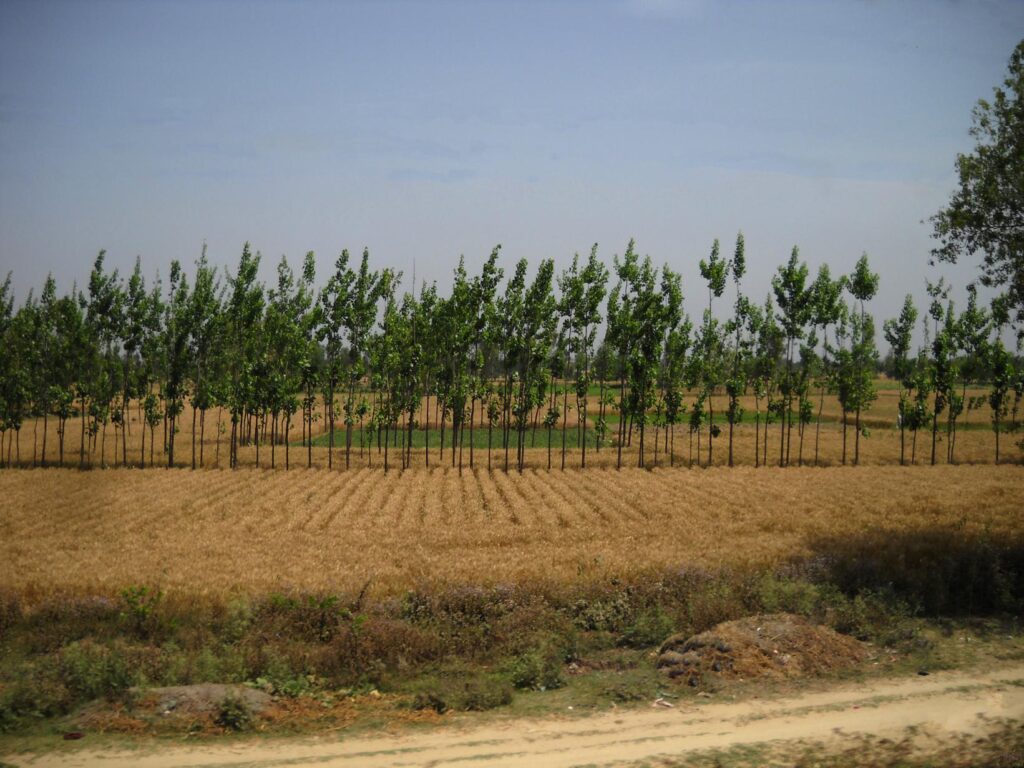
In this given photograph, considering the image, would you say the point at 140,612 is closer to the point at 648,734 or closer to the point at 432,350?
the point at 648,734

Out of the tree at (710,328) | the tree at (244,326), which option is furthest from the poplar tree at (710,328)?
the tree at (244,326)

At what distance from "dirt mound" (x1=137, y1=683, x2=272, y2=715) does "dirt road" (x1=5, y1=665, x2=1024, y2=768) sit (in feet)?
3.45

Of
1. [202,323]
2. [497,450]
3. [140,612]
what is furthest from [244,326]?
[140,612]

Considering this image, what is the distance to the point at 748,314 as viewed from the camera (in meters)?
52.1

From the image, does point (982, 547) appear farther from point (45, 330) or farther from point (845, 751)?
point (45, 330)

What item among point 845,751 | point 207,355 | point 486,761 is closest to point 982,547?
point 845,751

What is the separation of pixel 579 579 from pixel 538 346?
33.1 metres

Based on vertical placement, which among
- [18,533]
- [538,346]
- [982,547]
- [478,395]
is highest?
[538,346]

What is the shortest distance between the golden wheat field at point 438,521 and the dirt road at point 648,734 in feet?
21.4

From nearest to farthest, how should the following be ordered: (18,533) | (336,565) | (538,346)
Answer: (336,565) → (18,533) → (538,346)

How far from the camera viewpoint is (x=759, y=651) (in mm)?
13383

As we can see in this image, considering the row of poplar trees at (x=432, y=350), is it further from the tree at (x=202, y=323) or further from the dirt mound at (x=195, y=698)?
the dirt mound at (x=195, y=698)

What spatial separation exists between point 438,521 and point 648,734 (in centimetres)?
1988

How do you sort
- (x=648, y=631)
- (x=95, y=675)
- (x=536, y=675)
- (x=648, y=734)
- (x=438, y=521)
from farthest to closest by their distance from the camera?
(x=438, y=521), (x=648, y=631), (x=536, y=675), (x=95, y=675), (x=648, y=734)
